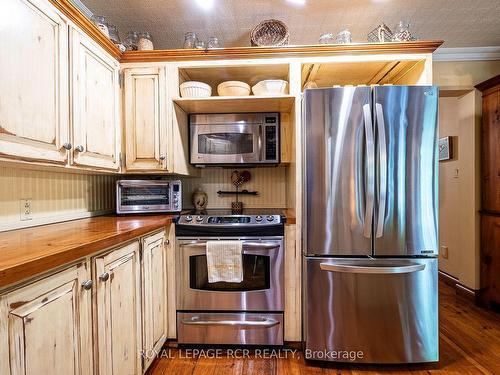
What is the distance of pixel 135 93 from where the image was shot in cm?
192

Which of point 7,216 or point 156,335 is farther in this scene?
point 156,335

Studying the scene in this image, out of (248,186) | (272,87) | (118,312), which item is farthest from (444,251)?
(118,312)

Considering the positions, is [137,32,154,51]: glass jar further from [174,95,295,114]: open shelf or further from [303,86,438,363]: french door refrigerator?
[303,86,438,363]: french door refrigerator

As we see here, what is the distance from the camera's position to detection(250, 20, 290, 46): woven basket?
194 centimetres

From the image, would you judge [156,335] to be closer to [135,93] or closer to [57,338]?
[57,338]

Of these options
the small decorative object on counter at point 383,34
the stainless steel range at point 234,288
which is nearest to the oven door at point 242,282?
the stainless steel range at point 234,288

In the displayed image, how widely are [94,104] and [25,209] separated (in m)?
0.68

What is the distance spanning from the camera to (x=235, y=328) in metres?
1.81

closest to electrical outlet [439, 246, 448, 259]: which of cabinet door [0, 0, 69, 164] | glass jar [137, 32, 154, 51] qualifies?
glass jar [137, 32, 154, 51]

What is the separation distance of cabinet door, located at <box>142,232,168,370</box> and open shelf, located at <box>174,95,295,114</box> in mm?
970

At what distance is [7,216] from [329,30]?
2.44m

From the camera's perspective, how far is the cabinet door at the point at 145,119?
6.28 ft

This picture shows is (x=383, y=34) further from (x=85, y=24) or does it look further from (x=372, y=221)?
(x=85, y=24)

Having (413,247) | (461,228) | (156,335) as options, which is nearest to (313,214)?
(413,247)
